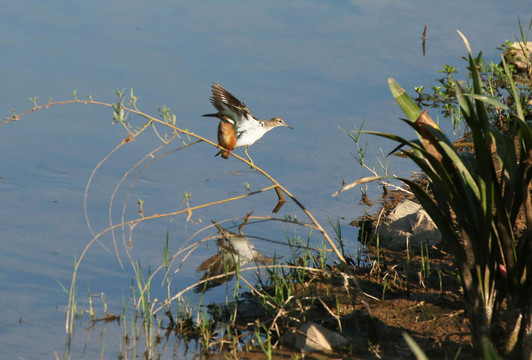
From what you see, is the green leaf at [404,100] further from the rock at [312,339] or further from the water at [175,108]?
the water at [175,108]

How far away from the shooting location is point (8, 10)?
393 inches

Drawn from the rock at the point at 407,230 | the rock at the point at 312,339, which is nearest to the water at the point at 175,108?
the rock at the point at 407,230

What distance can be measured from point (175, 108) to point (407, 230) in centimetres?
272

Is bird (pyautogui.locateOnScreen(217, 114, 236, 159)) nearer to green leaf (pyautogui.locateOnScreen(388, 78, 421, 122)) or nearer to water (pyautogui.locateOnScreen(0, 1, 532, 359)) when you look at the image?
water (pyautogui.locateOnScreen(0, 1, 532, 359))

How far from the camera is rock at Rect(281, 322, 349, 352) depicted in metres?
3.76

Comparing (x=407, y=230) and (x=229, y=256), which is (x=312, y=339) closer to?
(x=229, y=256)

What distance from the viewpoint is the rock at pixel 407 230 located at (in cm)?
530

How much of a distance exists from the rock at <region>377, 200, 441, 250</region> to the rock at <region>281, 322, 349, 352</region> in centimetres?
151

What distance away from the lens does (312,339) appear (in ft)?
12.3

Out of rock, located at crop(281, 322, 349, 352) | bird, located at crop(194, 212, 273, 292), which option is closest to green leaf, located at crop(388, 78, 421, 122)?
rock, located at crop(281, 322, 349, 352)

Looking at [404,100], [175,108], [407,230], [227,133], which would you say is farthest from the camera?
[175,108]

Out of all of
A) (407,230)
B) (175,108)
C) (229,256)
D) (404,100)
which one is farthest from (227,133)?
(175,108)

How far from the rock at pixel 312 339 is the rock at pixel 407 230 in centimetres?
151

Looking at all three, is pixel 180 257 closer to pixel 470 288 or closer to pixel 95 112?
pixel 470 288
